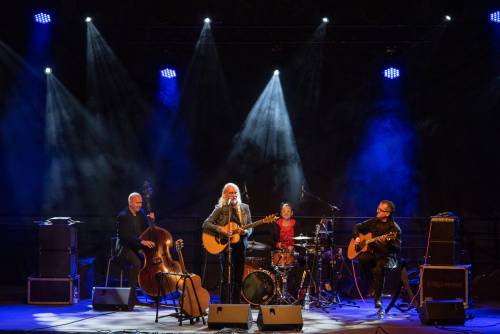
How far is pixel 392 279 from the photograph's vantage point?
12367 mm

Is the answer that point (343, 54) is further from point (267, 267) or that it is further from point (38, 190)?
point (38, 190)

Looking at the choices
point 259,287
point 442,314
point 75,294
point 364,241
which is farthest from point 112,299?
point 442,314

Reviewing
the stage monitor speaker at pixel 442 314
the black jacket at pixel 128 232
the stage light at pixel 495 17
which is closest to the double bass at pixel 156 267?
the black jacket at pixel 128 232

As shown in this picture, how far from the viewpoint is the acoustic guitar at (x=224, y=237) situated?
8755mm

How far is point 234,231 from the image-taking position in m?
8.76

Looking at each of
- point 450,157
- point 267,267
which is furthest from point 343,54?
point 267,267

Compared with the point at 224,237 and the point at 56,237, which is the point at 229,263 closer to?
the point at 224,237

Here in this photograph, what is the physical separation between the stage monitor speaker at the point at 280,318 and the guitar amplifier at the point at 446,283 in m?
3.04

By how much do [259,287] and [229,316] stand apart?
267 centimetres

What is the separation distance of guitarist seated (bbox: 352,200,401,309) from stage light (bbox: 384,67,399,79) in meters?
4.92

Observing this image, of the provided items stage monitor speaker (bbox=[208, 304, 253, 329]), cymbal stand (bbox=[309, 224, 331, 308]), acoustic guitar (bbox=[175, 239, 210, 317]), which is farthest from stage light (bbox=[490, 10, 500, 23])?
stage monitor speaker (bbox=[208, 304, 253, 329])

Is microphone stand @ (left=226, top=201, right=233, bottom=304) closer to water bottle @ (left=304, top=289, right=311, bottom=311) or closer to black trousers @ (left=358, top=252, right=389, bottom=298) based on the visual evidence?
water bottle @ (left=304, top=289, right=311, bottom=311)

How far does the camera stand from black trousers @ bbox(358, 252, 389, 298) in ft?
30.1

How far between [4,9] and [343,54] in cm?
718
